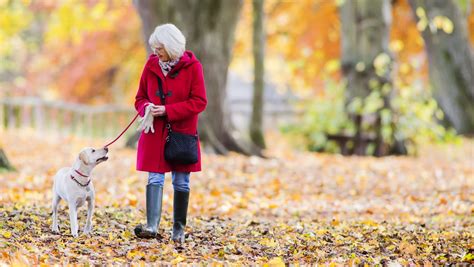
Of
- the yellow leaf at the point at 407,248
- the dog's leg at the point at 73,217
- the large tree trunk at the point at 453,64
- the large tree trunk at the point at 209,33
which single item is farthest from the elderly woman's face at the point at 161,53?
the large tree trunk at the point at 453,64

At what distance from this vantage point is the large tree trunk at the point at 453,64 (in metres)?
22.6

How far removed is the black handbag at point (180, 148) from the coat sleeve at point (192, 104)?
136 mm

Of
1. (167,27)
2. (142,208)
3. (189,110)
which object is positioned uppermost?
(167,27)

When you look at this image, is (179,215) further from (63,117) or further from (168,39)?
(63,117)

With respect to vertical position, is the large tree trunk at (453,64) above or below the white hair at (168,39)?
above

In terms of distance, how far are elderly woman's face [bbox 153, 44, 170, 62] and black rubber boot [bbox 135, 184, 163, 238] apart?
41.2 inches

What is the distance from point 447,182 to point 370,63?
5.50 m

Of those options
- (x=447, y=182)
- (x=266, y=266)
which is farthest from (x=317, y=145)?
(x=266, y=266)

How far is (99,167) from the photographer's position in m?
13.2

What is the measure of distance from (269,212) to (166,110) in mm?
3423

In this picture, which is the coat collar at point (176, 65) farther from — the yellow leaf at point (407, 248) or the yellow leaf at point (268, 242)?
the yellow leaf at point (407, 248)

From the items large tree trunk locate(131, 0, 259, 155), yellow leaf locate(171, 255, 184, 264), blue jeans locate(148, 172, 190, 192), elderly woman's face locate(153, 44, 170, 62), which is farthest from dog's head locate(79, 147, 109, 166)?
large tree trunk locate(131, 0, 259, 155)

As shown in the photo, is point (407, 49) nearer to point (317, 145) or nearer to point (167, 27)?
point (317, 145)

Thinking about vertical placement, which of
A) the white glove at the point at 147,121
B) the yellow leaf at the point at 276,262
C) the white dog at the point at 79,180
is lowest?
the yellow leaf at the point at 276,262
